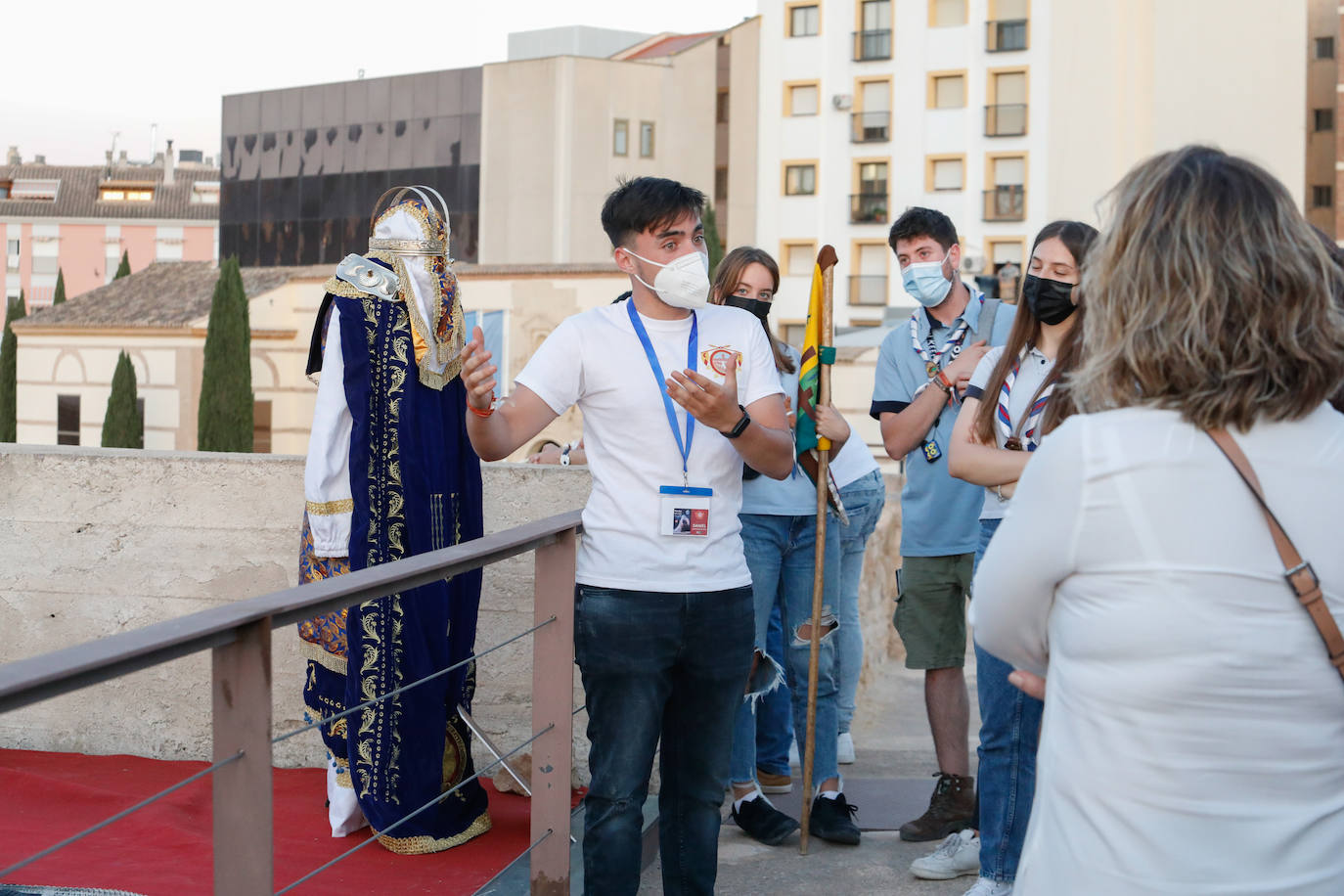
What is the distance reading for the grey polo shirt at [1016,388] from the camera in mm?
3373

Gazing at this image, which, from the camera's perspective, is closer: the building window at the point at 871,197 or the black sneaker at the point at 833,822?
the black sneaker at the point at 833,822

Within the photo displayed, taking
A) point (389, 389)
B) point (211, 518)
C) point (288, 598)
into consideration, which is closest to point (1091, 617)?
point (288, 598)

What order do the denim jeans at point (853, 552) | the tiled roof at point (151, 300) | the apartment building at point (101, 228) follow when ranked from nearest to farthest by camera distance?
1. the denim jeans at point (853, 552)
2. the tiled roof at point (151, 300)
3. the apartment building at point (101, 228)

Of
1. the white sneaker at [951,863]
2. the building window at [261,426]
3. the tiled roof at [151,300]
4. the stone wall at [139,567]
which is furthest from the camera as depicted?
the tiled roof at [151,300]

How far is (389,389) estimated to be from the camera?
418 cm

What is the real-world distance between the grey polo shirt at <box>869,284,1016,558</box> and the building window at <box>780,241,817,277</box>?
40983mm

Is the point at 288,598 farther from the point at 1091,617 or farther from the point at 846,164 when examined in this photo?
the point at 846,164

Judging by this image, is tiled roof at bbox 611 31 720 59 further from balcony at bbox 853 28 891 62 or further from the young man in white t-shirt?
the young man in white t-shirt

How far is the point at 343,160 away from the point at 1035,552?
162 ft

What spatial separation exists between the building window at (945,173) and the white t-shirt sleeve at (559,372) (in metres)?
42.2

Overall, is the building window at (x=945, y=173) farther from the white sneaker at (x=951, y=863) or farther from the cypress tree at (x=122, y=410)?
the white sneaker at (x=951, y=863)

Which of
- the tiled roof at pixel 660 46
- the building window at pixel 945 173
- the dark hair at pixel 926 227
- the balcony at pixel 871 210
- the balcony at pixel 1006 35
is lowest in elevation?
the dark hair at pixel 926 227

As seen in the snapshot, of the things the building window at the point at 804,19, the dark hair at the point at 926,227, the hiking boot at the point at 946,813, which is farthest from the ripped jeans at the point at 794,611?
the building window at the point at 804,19

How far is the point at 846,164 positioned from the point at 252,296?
17803mm
